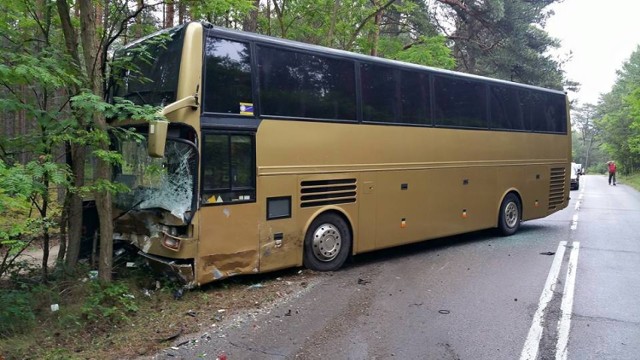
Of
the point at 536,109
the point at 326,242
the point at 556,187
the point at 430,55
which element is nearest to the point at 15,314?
the point at 326,242

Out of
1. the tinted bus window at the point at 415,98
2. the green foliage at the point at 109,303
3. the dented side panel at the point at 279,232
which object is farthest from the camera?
the tinted bus window at the point at 415,98

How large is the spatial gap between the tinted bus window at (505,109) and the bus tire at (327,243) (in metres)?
4.84

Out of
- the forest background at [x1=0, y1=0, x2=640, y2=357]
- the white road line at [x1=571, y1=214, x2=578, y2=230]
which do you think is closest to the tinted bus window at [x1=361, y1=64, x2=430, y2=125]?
the forest background at [x1=0, y1=0, x2=640, y2=357]

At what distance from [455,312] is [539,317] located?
912mm

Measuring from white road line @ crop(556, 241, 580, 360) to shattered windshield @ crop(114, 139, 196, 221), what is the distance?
13.9 feet

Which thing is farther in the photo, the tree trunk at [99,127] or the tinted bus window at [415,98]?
the tinted bus window at [415,98]

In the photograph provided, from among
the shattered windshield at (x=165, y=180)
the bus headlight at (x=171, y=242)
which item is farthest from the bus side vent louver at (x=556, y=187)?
the bus headlight at (x=171, y=242)

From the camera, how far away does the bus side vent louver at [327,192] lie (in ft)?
23.9

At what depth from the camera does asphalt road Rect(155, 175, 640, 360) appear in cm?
467

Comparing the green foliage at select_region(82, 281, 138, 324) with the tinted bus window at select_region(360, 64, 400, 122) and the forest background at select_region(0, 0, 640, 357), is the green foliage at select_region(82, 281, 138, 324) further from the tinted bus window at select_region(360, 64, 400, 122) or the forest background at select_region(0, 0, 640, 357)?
the tinted bus window at select_region(360, 64, 400, 122)

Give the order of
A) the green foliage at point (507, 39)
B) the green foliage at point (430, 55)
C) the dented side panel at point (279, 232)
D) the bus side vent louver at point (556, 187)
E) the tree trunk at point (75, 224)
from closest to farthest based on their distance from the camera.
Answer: the tree trunk at point (75, 224), the dented side panel at point (279, 232), the bus side vent louver at point (556, 187), the green foliage at point (430, 55), the green foliage at point (507, 39)

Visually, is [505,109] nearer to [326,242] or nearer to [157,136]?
[326,242]

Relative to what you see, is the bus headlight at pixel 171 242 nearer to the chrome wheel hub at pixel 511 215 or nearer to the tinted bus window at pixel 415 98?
the tinted bus window at pixel 415 98

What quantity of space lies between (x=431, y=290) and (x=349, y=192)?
203cm
